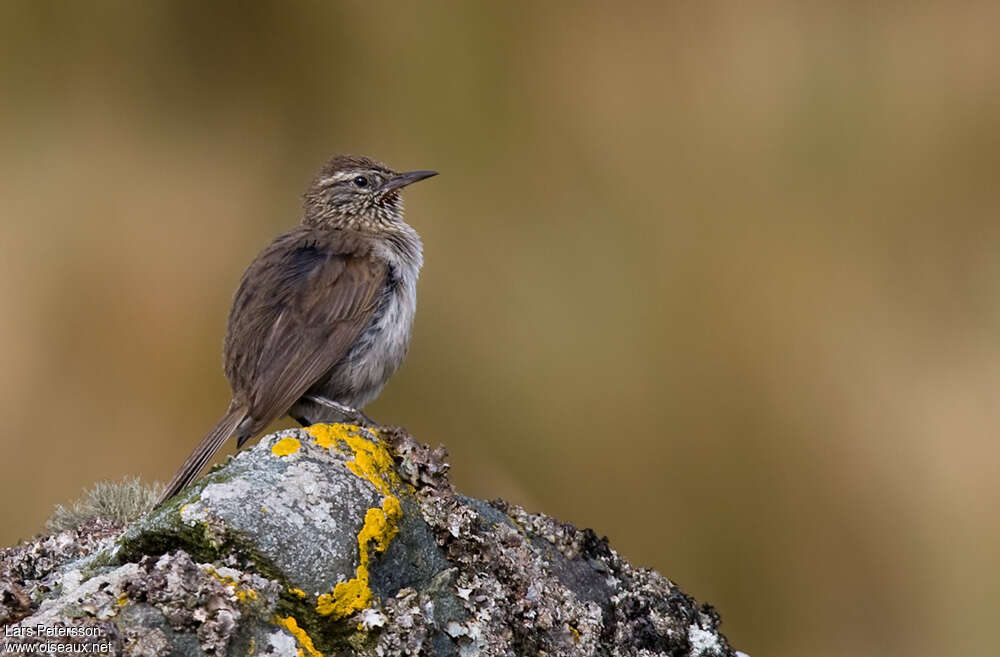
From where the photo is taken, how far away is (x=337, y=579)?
428cm

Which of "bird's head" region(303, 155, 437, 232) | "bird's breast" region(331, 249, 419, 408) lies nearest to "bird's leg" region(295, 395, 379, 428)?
"bird's breast" region(331, 249, 419, 408)

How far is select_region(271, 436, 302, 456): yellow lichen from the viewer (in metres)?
4.62

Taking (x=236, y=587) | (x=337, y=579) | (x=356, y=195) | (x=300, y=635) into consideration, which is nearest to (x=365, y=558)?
(x=337, y=579)

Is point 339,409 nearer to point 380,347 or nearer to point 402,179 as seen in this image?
point 380,347

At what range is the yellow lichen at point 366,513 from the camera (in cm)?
425

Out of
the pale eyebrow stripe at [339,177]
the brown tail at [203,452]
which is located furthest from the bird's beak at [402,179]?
the brown tail at [203,452]

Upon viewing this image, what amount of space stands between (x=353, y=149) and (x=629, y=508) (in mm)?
4484

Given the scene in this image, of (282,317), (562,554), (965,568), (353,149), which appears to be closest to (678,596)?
(562,554)

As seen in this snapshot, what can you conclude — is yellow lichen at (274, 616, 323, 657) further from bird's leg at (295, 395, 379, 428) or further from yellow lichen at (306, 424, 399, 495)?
bird's leg at (295, 395, 379, 428)

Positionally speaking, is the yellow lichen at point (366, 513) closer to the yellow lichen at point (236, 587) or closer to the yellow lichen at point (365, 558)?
the yellow lichen at point (365, 558)

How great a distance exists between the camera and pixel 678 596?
210 inches

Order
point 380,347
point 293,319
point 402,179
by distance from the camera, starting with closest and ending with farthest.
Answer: point 293,319 < point 380,347 < point 402,179

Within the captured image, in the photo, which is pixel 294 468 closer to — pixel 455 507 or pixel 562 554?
pixel 455 507

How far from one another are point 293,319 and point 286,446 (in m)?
1.73
